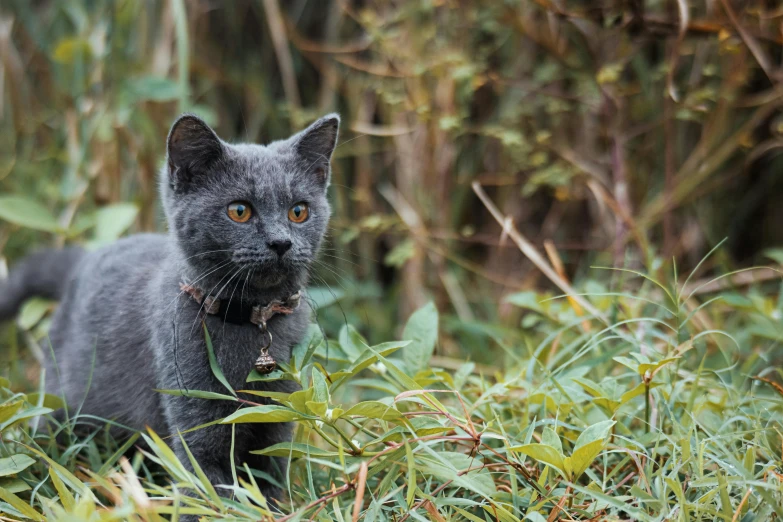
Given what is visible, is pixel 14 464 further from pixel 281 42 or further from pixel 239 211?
pixel 281 42

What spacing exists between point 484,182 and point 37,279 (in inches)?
74.4

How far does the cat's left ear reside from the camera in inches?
72.4

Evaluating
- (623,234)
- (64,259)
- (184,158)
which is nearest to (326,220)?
(184,158)

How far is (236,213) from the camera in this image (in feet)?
5.41

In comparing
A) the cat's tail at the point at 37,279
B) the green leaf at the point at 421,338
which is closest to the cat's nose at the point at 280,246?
the green leaf at the point at 421,338

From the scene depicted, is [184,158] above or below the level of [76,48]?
below

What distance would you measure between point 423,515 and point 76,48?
2.41 meters

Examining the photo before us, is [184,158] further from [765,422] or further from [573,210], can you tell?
[573,210]

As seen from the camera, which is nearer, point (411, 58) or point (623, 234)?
point (623, 234)

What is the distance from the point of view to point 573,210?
3.58 meters

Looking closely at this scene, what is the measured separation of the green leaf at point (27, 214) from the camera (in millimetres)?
2619

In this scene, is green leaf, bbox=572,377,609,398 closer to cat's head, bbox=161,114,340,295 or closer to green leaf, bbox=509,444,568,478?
green leaf, bbox=509,444,568,478

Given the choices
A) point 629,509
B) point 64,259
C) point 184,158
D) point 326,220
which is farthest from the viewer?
point 64,259

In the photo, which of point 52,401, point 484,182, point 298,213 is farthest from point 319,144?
point 484,182
